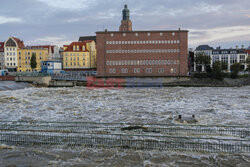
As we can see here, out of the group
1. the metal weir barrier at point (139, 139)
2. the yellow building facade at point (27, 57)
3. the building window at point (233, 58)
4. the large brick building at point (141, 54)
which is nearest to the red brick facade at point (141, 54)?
the large brick building at point (141, 54)

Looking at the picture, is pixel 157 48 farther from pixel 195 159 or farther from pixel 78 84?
pixel 195 159

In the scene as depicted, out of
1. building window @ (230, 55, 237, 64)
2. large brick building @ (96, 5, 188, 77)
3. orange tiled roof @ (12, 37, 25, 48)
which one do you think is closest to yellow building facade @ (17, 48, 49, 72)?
orange tiled roof @ (12, 37, 25, 48)

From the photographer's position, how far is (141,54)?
2913 inches

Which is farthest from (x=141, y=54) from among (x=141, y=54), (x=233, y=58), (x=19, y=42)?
(x=233, y=58)

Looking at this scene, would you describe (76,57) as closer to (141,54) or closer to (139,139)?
(141,54)

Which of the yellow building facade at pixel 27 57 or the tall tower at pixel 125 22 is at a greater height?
the tall tower at pixel 125 22

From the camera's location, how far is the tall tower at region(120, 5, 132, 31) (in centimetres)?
14311

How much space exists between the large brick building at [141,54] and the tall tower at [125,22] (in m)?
70.6

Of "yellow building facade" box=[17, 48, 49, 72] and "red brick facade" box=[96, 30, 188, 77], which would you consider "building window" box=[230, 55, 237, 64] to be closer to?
"red brick facade" box=[96, 30, 188, 77]

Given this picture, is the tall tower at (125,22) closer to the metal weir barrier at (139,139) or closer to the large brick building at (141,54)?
the large brick building at (141,54)

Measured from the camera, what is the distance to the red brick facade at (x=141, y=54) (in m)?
73.2

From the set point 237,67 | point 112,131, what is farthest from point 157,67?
point 112,131

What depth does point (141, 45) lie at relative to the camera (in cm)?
7381

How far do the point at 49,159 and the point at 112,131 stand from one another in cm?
455
